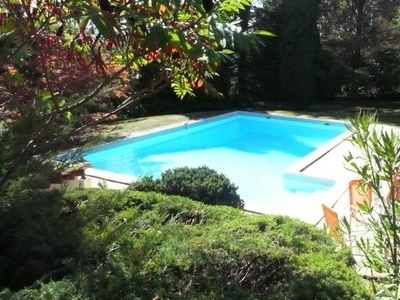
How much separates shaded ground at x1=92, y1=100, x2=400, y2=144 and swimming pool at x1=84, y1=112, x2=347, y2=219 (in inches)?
25.4

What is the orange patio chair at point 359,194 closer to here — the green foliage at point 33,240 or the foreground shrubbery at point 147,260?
the foreground shrubbery at point 147,260

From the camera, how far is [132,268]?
3293mm

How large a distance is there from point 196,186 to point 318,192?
12.7 ft

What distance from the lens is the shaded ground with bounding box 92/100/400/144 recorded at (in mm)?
16156

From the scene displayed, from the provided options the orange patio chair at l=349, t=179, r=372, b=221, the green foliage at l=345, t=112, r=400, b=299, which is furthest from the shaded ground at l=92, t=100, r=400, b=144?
the green foliage at l=345, t=112, r=400, b=299

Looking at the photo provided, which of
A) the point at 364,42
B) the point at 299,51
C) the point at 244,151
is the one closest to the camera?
the point at 244,151

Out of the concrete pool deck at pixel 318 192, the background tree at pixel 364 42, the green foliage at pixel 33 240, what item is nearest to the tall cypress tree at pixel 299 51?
the background tree at pixel 364 42

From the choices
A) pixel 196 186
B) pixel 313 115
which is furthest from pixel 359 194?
pixel 313 115

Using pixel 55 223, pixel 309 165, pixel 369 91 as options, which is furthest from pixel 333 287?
pixel 369 91

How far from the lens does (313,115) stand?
1938cm

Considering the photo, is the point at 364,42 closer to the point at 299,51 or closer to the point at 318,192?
the point at 299,51

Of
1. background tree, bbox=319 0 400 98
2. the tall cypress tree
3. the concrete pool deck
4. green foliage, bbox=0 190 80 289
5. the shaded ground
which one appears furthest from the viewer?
background tree, bbox=319 0 400 98

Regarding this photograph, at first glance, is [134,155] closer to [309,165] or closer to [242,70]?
[309,165]

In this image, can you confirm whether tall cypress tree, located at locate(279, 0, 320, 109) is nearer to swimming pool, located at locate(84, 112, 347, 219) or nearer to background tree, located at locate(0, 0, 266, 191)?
swimming pool, located at locate(84, 112, 347, 219)
